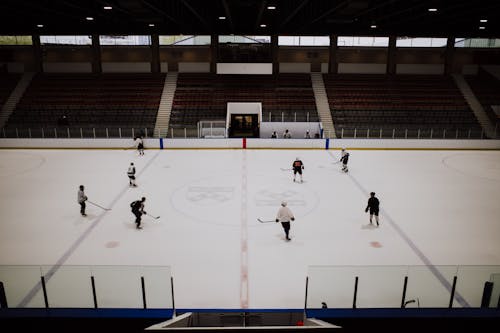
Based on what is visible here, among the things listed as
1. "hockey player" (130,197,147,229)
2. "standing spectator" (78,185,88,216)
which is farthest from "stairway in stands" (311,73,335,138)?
"standing spectator" (78,185,88,216)

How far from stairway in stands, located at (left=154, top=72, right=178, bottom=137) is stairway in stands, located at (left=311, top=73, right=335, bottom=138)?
10387mm

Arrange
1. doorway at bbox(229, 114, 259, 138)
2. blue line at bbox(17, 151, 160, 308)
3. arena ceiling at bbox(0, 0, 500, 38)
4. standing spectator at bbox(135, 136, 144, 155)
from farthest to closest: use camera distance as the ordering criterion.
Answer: doorway at bbox(229, 114, 259, 138), standing spectator at bbox(135, 136, 144, 155), arena ceiling at bbox(0, 0, 500, 38), blue line at bbox(17, 151, 160, 308)

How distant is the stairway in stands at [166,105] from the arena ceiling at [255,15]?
18.8 feet

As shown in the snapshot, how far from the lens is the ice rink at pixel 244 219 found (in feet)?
25.9

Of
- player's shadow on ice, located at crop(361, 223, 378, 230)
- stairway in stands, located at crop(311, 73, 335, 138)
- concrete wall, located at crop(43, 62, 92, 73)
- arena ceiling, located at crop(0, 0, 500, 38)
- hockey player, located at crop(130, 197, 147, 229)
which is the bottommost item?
player's shadow on ice, located at crop(361, 223, 378, 230)

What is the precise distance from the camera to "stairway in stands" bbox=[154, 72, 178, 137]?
2356 centimetres

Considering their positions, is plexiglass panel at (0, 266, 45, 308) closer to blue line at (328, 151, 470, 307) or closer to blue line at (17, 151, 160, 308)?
blue line at (17, 151, 160, 308)

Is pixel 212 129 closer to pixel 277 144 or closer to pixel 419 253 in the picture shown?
pixel 277 144

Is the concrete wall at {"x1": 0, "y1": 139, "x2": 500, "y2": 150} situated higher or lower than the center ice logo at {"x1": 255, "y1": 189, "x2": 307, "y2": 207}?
higher

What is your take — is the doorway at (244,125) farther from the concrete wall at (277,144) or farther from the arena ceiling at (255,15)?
the arena ceiling at (255,15)

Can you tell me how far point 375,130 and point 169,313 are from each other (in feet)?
60.3

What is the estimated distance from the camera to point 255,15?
16.8 metres

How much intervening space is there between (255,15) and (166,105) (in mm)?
12089

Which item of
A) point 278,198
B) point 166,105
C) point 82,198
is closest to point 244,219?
point 278,198
